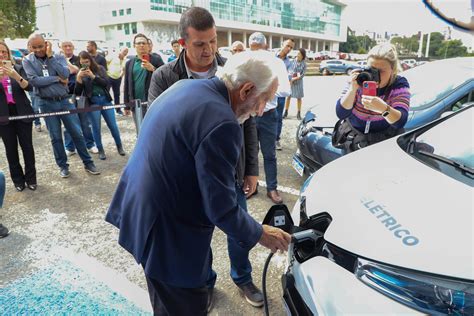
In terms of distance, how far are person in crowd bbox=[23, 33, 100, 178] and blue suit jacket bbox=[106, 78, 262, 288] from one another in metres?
3.39

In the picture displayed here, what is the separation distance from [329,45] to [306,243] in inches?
3863

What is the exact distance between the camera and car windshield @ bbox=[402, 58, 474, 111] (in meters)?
3.40

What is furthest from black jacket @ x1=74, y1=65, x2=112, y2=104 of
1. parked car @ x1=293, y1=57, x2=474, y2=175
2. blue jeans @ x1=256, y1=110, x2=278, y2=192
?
parked car @ x1=293, y1=57, x2=474, y2=175

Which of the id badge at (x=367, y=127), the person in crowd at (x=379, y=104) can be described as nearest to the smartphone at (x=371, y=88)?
the person in crowd at (x=379, y=104)

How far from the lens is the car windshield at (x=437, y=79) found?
3402 mm

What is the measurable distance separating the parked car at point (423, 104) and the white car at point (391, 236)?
1282 millimetres

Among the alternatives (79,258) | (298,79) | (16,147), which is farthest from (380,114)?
(298,79)

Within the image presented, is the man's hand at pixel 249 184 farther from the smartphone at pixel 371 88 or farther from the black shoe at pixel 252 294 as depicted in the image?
the smartphone at pixel 371 88

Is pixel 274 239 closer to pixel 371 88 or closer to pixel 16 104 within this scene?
pixel 371 88

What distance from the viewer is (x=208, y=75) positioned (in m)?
2.29

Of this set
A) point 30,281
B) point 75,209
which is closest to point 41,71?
point 75,209

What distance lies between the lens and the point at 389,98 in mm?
2576

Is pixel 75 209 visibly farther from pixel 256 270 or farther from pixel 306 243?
pixel 306 243

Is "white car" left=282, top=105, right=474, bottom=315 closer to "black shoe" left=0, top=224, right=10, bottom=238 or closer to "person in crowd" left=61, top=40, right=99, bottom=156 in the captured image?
"black shoe" left=0, top=224, right=10, bottom=238
